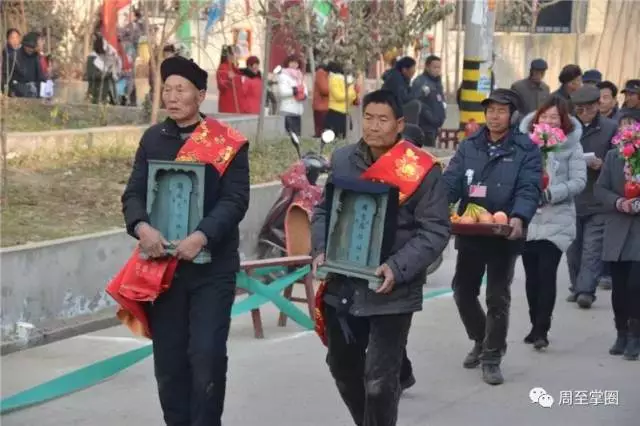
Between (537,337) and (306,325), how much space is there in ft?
5.82

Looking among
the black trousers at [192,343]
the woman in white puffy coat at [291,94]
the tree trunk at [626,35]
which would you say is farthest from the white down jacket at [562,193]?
the tree trunk at [626,35]

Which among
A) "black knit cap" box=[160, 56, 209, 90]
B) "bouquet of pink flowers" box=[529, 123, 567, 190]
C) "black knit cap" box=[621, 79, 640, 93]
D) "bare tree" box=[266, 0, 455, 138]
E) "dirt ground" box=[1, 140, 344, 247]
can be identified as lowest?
"dirt ground" box=[1, 140, 344, 247]

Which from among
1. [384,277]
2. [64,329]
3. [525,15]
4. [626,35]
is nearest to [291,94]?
[525,15]

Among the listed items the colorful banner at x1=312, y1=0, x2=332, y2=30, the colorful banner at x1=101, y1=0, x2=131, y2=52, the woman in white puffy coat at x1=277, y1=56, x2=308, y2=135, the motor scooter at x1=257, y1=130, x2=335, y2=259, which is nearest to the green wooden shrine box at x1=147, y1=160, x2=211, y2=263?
the motor scooter at x1=257, y1=130, x2=335, y2=259

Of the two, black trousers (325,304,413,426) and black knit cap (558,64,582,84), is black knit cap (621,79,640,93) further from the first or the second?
black trousers (325,304,413,426)

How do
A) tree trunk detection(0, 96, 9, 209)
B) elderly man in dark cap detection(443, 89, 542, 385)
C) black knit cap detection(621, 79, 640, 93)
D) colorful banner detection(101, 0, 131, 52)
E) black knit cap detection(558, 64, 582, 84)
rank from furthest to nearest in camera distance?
colorful banner detection(101, 0, 131, 52) < black knit cap detection(558, 64, 582, 84) < black knit cap detection(621, 79, 640, 93) < tree trunk detection(0, 96, 9, 209) < elderly man in dark cap detection(443, 89, 542, 385)

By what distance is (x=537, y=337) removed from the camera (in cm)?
964

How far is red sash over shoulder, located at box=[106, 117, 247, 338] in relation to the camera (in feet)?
19.3

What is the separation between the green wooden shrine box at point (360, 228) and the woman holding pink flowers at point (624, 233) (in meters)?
3.56

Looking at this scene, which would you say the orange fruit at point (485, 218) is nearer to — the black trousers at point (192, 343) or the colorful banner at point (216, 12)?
the black trousers at point (192, 343)

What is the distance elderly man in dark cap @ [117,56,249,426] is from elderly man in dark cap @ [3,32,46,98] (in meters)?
13.7

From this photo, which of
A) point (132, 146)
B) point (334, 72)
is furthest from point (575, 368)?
point (334, 72)

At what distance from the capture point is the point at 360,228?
19.6 feet

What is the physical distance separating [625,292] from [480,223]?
1.91 meters
